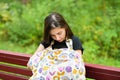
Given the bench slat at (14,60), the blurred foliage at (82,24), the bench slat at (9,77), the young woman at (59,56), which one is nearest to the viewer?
the young woman at (59,56)

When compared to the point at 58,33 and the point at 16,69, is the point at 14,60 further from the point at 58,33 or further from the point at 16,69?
the point at 58,33

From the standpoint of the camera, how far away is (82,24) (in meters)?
7.27

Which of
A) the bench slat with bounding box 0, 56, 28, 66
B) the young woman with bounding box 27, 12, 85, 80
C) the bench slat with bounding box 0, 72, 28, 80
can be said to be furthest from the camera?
the bench slat with bounding box 0, 72, 28, 80

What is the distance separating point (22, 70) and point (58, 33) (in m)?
0.90

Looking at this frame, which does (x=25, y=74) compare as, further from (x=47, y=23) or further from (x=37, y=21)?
(x=37, y=21)

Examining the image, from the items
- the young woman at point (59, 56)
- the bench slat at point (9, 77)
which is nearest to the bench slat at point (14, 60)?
the bench slat at point (9, 77)

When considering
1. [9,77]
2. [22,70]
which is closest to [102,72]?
[22,70]

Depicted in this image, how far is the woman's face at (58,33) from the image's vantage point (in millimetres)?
2783

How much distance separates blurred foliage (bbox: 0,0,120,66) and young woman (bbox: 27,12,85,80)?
322cm

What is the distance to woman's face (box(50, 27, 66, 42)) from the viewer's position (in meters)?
2.78

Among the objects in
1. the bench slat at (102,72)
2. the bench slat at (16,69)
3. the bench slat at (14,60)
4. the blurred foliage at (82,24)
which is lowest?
the blurred foliage at (82,24)

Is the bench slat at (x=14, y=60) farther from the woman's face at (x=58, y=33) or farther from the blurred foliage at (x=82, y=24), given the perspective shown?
the blurred foliage at (x=82, y=24)

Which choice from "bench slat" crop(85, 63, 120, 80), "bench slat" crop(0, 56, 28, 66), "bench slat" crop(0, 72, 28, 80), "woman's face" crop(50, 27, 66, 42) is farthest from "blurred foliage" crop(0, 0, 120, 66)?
"woman's face" crop(50, 27, 66, 42)

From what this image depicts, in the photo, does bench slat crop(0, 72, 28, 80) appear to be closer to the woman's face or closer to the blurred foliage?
the woman's face
